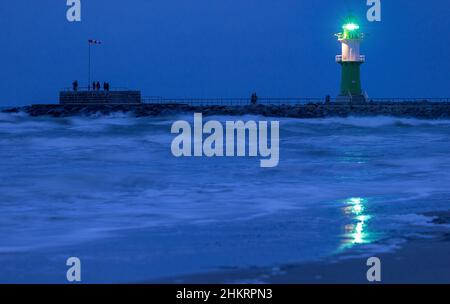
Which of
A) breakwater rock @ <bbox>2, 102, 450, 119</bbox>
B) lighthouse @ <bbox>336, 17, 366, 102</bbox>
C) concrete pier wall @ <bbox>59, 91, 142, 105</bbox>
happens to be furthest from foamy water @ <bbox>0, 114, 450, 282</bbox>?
concrete pier wall @ <bbox>59, 91, 142, 105</bbox>

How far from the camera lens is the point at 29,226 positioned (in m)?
6.53

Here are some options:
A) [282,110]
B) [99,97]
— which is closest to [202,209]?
[282,110]

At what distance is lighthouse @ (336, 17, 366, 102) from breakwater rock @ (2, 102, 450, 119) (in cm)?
105

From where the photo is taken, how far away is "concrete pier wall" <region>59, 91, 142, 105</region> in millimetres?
41125

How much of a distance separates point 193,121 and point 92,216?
30.0 metres

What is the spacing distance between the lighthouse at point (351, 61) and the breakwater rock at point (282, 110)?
1.05 meters

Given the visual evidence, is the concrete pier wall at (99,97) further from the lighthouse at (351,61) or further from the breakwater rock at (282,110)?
the lighthouse at (351,61)

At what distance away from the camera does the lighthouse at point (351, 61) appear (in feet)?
129

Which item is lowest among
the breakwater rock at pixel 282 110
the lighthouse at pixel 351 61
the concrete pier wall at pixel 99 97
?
the breakwater rock at pixel 282 110

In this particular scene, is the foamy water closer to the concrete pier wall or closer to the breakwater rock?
the breakwater rock

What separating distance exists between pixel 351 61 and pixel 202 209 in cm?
3283

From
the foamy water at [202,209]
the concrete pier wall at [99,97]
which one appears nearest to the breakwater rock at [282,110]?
the concrete pier wall at [99,97]
